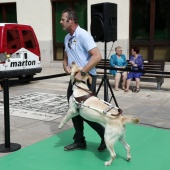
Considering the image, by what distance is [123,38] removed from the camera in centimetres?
1325

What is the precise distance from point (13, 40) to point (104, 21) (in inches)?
160

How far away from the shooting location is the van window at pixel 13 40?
31.8 feet

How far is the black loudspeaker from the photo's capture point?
6730 millimetres

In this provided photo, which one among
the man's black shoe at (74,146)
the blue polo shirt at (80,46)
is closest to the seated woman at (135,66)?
the man's black shoe at (74,146)

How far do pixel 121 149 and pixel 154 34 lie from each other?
9.07m

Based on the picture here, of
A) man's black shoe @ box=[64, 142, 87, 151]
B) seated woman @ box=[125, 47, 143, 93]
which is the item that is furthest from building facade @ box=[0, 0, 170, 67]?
man's black shoe @ box=[64, 142, 87, 151]

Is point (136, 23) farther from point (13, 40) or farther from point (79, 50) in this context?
point (79, 50)

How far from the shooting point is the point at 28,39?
1046cm

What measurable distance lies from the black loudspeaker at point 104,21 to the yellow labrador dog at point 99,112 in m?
2.79

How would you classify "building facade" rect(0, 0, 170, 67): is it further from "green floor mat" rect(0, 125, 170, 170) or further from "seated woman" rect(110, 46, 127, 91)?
"green floor mat" rect(0, 125, 170, 170)

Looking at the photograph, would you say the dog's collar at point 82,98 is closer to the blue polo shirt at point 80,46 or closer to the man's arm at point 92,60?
the man's arm at point 92,60

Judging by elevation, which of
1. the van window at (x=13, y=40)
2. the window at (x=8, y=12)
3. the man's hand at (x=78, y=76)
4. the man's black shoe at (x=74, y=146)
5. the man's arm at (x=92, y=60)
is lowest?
the man's black shoe at (x=74, y=146)

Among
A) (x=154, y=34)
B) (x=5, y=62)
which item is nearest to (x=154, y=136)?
(x=5, y=62)

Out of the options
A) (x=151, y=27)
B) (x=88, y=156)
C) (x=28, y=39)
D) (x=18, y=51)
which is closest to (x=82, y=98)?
(x=88, y=156)
